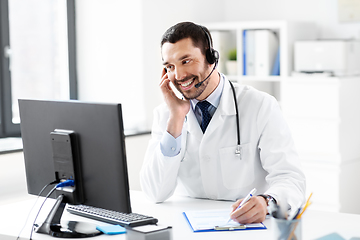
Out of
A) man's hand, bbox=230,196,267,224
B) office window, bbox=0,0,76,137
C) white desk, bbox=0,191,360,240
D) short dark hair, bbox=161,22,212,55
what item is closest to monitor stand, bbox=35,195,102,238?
white desk, bbox=0,191,360,240

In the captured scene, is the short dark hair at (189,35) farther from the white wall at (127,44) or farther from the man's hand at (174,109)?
the white wall at (127,44)

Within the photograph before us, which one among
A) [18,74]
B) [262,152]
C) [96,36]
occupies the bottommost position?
[262,152]

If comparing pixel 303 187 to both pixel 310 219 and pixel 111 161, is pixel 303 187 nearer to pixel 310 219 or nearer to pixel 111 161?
pixel 310 219

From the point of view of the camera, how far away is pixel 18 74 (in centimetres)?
351

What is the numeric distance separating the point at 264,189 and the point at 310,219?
427mm

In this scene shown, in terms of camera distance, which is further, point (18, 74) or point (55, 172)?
point (18, 74)

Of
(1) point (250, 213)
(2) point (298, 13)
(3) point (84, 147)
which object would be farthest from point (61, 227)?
(2) point (298, 13)

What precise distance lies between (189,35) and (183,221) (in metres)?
0.79

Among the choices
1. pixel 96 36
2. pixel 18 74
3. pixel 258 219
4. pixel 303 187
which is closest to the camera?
pixel 258 219

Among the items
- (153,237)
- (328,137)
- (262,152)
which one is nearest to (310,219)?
(262,152)

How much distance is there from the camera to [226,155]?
85.8 inches

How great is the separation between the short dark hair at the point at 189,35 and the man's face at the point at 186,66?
0.05 ft

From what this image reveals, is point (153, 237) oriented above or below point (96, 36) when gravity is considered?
below

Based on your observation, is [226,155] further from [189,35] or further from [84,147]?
[84,147]
